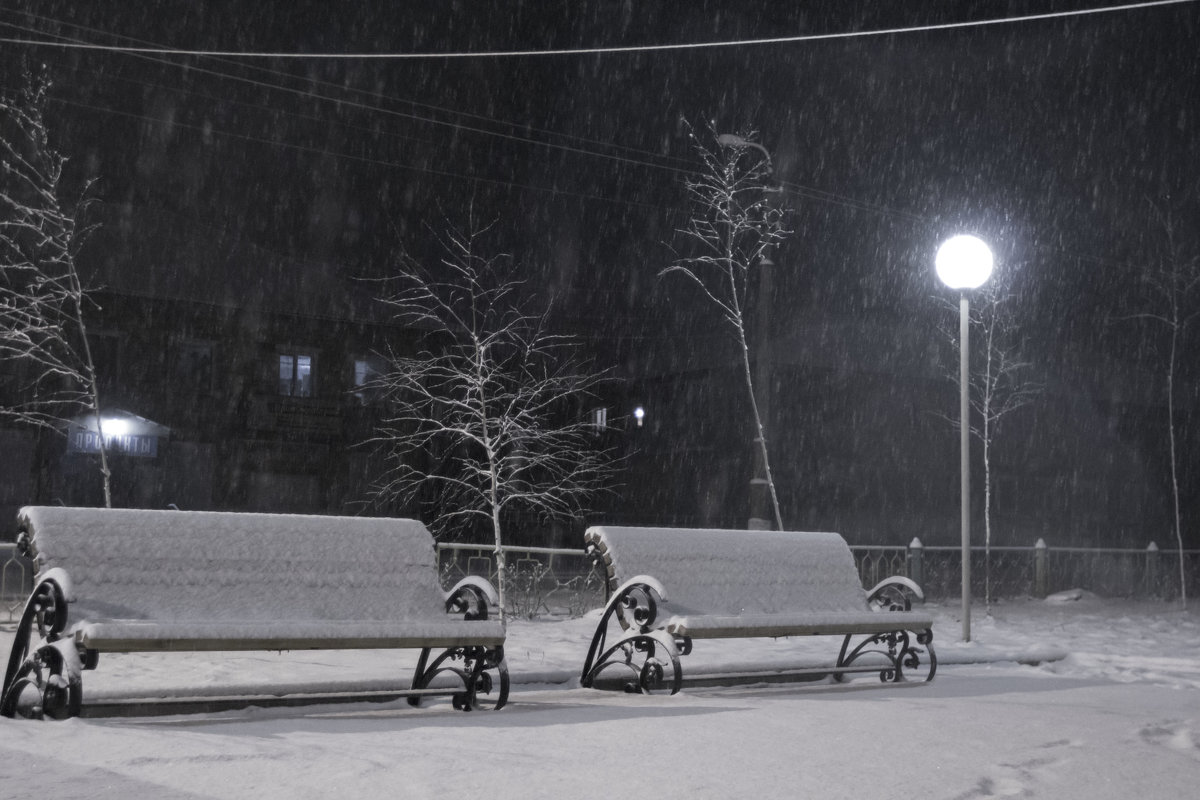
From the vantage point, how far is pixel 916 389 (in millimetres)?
33938

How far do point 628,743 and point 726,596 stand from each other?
257 cm

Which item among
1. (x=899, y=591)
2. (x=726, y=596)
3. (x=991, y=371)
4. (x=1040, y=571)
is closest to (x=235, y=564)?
(x=726, y=596)

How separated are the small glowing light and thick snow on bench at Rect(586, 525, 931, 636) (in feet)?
12.8

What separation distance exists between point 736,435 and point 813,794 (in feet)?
99.4

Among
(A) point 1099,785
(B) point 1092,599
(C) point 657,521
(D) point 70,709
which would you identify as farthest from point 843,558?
(C) point 657,521

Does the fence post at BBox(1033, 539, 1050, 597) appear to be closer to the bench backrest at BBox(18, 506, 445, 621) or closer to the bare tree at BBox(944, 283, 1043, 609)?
the bare tree at BBox(944, 283, 1043, 609)

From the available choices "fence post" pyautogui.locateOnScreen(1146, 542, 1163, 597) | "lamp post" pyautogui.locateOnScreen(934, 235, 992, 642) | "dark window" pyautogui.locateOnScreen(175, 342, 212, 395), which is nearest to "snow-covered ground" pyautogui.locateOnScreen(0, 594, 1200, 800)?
"lamp post" pyautogui.locateOnScreen(934, 235, 992, 642)

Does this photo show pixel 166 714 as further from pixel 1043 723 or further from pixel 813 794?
pixel 1043 723

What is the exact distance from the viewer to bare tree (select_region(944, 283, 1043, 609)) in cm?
1842

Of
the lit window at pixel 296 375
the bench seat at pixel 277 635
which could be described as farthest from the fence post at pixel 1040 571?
the lit window at pixel 296 375

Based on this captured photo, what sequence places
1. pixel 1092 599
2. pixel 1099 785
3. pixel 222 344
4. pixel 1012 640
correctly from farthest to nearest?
pixel 222 344
pixel 1092 599
pixel 1012 640
pixel 1099 785

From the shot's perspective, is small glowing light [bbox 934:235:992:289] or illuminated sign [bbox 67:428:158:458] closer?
small glowing light [bbox 934:235:992:289]

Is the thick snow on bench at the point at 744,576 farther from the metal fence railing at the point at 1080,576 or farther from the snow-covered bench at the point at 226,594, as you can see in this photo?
the metal fence railing at the point at 1080,576

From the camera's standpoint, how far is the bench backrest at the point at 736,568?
23.1ft
